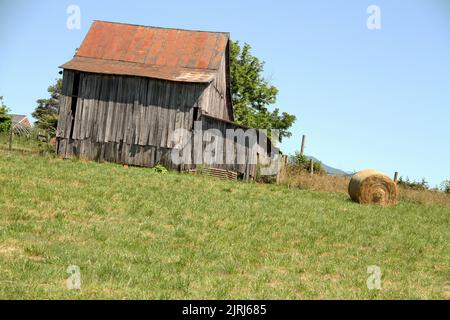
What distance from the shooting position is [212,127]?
30.5 m

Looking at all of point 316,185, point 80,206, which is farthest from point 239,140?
point 80,206

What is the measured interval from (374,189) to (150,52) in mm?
16711

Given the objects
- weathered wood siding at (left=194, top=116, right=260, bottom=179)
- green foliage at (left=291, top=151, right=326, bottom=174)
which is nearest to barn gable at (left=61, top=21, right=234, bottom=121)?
weathered wood siding at (left=194, top=116, right=260, bottom=179)

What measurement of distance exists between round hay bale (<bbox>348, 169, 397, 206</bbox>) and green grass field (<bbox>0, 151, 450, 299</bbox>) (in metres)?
1.70

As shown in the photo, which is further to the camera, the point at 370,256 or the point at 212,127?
the point at 212,127

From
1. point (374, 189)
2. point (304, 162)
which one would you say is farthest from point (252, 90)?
point (374, 189)

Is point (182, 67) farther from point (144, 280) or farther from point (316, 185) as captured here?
point (144, 280)

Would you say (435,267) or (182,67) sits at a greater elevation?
(182,67)

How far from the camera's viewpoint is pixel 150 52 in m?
33.0

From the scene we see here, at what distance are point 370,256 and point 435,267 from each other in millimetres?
1282
